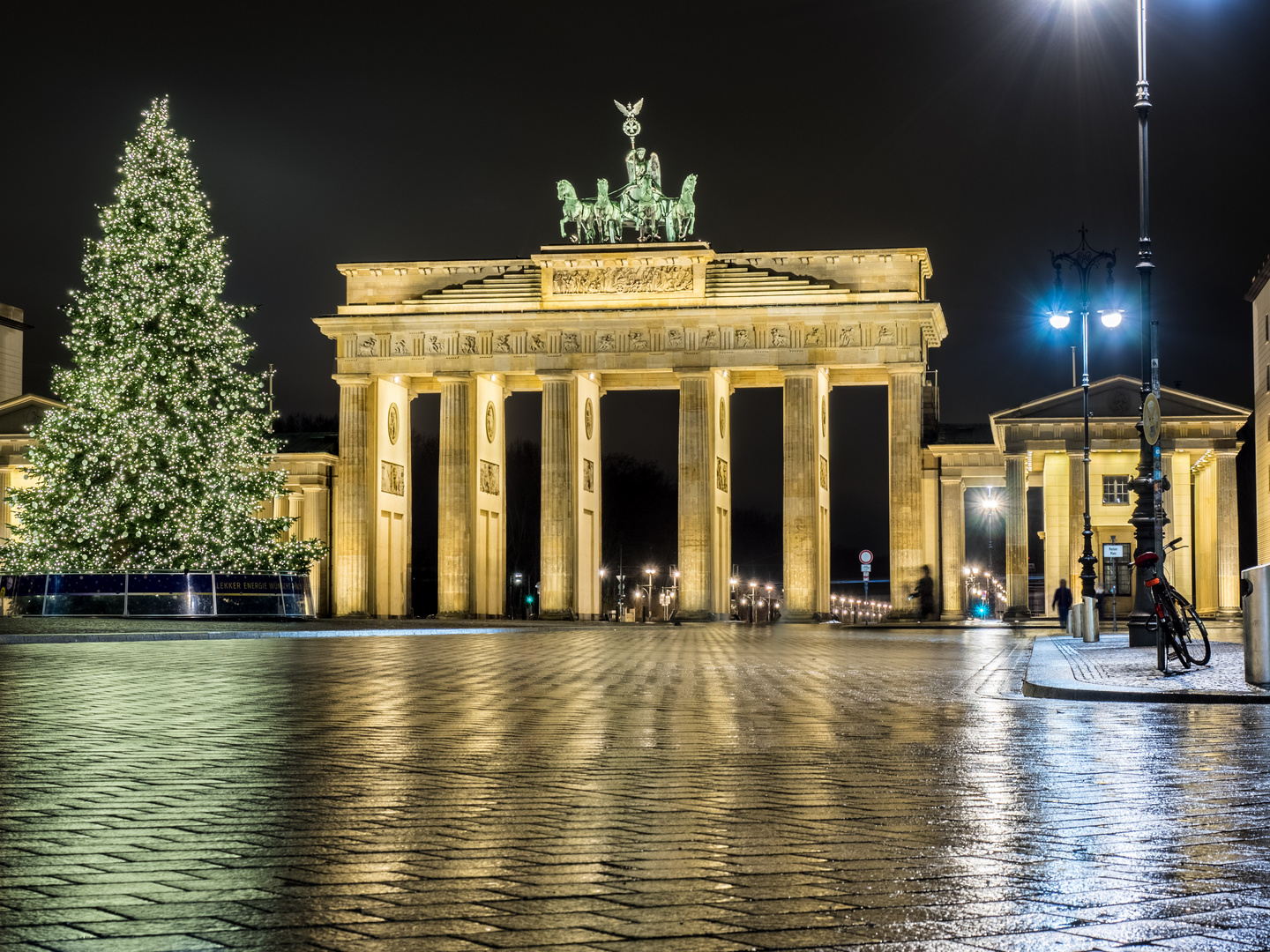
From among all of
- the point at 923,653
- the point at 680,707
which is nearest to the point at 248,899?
the point at 680,707

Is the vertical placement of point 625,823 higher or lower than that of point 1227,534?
lower

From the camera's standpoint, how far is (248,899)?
205 inches

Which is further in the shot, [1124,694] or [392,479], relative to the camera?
[392,479]

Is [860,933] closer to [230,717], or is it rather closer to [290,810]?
[290,810]

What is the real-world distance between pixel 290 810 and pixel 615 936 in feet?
10.4

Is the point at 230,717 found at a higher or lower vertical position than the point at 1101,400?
lower

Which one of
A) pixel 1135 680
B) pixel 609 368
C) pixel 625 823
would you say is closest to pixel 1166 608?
pixel 1135 680

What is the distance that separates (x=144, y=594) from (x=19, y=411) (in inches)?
1535

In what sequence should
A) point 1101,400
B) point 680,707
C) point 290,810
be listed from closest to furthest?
1. point 290,810
2. point 680,707
3. point 1101,400

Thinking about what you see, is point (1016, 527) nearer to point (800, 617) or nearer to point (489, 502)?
point (800, 617)

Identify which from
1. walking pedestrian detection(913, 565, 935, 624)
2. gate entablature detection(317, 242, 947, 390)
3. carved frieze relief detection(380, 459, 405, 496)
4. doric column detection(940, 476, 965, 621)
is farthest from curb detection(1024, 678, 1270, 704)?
carved frieze relief detection(380, 459, 405, 496)

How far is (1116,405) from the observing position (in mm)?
59844

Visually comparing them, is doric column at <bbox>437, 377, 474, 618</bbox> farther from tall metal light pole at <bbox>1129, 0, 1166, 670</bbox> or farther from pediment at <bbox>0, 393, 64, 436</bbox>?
tall metal light pole at <bbox>1129, 0, 1166, 670</bbox>

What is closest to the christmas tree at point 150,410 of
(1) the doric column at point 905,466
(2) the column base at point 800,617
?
(2) the column base at point 800,617
